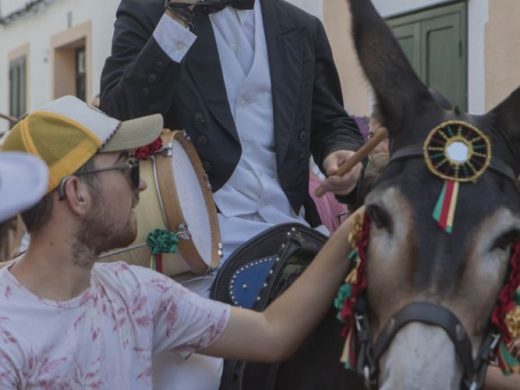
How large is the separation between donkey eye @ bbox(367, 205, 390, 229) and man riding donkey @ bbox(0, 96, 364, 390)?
330 millimetres

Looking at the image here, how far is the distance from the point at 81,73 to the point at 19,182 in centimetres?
1679

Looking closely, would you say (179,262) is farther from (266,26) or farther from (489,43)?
(489,43)

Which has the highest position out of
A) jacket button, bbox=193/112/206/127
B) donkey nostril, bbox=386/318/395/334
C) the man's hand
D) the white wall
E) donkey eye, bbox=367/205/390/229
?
the white wall

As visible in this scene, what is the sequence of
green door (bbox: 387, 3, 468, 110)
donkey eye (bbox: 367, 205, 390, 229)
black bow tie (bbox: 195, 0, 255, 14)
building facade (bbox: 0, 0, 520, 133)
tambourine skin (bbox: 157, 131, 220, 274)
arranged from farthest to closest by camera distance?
green door (bbox: 387, 3, 468, 110) → building facade (bbox: 0, 0, 520, 133) → black bow tie (bbox: 195, 0, 255, 14) → tambourine skin (bbox: 157, 131, 220, 274) → donkey eye (bbox: 367, 205, 390, 229)

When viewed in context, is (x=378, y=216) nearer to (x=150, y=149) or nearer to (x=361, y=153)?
(x=361, y=153)

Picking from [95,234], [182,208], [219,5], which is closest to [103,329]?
[95,234]

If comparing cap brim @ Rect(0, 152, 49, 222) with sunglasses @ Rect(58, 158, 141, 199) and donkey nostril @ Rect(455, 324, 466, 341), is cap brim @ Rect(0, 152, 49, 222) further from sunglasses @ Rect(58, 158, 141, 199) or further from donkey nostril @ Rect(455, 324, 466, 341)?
donkey nostril @ Rect(455, 324, 466, 341)

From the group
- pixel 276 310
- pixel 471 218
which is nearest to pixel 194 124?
pixel 276 310

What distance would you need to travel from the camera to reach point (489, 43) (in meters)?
9.50

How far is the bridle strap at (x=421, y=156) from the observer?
308 cm

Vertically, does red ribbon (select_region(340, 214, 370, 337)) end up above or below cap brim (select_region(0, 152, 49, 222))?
below

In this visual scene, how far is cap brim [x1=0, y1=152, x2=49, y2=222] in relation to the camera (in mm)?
2895

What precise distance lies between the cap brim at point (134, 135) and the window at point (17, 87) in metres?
17.9

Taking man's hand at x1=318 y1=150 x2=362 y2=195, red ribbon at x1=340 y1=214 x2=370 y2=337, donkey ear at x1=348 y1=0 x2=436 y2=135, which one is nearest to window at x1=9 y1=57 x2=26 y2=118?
man's hand at x1=318 y1=150 x2=362 y2=195
